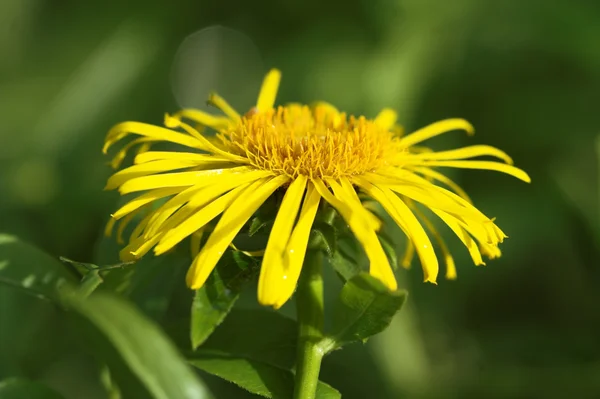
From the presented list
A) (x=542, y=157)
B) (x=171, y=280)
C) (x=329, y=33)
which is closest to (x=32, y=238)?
(x=171, y=280)

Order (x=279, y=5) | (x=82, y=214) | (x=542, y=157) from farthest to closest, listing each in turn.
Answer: (x=279, y=5) < (x=542, y=157) < (x=82, y=214)

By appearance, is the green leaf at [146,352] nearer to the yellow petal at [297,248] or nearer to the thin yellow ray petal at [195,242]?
the yellow petal at [297,248]

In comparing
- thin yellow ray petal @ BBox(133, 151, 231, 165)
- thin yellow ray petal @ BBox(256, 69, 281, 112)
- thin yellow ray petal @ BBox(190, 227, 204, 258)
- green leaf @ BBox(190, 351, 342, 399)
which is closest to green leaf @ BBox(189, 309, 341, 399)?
green leaf @ BBox(190, 351, 342, 399)

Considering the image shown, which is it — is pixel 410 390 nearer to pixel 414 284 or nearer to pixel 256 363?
pixel 414 284

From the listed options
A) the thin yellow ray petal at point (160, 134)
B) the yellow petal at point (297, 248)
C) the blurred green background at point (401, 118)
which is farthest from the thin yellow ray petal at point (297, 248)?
the blurred green background at point (401, 118)

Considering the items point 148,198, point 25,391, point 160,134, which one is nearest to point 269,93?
point 160,134

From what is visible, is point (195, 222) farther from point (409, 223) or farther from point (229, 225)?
point (409, 223)

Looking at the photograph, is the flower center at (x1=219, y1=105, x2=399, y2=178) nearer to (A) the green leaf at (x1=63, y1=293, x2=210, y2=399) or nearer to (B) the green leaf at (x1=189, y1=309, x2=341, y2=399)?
(B) the green leaf at (x1=189, y1=309, x2=341, y2=399)
